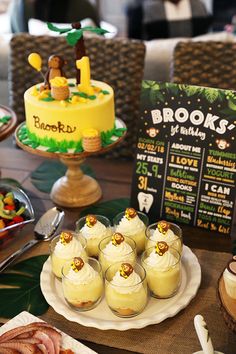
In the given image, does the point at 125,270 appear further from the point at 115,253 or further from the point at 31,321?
the point at 31,321

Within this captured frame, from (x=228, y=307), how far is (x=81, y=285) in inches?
12.7

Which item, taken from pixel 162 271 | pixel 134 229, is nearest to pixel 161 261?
pixel 162 271

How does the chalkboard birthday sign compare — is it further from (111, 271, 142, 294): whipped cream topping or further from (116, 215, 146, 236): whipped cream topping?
(111, 271, 142, 294): whipped cream topping

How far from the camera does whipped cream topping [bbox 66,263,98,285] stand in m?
1.08

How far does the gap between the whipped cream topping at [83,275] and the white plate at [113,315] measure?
0.26ft

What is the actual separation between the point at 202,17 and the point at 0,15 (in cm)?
226

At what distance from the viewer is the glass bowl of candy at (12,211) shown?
1305 millimetres

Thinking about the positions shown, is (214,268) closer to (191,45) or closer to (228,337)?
(228,337)

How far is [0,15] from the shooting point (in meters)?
5.49

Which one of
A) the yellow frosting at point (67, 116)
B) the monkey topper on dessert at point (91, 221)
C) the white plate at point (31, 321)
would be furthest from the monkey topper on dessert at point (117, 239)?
the yellow frosting at point (67, 116)

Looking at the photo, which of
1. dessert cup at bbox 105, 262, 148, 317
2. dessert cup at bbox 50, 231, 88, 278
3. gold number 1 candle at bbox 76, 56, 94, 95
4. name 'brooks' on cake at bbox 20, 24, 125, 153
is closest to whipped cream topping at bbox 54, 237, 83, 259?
dessert cup at bbox 50, 231, 88, 278

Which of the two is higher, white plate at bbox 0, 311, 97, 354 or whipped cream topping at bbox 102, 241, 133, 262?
whipped cream topping at bbox 102, 241, 133, 262

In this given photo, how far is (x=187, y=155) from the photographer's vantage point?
1.36m

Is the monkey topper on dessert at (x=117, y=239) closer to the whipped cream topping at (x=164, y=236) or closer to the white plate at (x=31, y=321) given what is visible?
the whipped cream topping at (x=164, y=236)
